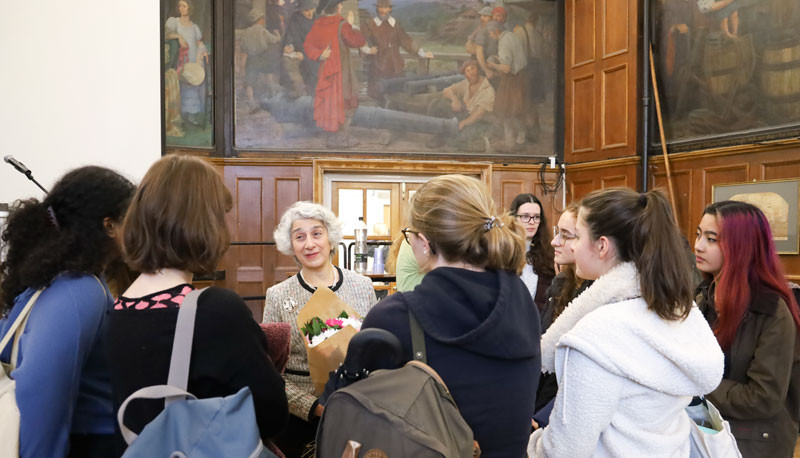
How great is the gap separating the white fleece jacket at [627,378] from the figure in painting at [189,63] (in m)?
8.26

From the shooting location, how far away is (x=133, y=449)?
4.12 feet

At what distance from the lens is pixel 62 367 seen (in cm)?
162

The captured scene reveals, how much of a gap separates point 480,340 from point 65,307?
1.09m

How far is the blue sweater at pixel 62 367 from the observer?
5.24 ft

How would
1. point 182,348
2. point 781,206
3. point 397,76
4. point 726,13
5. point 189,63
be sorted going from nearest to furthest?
point 182,348 < point 781,206 < point 726,13 < point 189,63 < point 397,76

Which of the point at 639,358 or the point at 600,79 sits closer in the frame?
the point at 639,358

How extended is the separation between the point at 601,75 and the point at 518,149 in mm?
1686

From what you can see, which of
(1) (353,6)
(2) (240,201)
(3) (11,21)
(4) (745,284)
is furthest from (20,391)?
(1) (353,6)

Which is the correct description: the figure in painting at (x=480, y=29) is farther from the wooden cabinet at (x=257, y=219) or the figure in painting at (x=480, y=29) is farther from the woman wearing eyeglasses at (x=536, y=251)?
the woman wearing eyeglasses at (x=536, y=251)

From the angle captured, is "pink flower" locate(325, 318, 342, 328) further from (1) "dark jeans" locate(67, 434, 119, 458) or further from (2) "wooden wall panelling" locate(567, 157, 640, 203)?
(2) "wooden wall panelling" locate(567, 157, 640, 203)

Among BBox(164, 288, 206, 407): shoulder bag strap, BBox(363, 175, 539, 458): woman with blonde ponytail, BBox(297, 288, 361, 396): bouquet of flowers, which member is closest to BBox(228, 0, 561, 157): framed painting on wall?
BBox(297, 288, 361, 396): bouquet of flowers

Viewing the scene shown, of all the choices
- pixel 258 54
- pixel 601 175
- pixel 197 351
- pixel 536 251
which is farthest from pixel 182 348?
pixel 601 175

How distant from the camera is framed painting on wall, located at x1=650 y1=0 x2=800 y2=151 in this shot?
7.13 metres

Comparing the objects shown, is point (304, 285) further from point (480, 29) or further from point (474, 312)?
point (480, 29)
